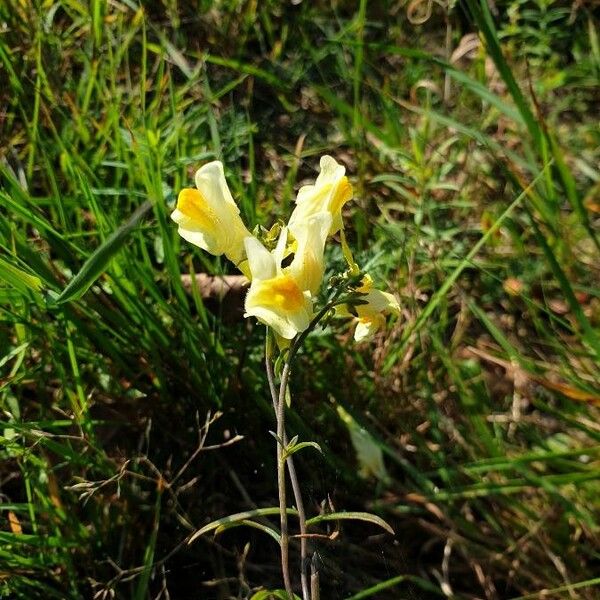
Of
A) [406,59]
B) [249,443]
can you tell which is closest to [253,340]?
[249,443]

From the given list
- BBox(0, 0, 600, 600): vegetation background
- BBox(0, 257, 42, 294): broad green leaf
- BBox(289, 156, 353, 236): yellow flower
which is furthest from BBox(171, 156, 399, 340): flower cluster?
BBox(0, 257, 42, 294): broad green leaf

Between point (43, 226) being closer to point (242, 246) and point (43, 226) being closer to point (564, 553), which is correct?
point (242, 246)

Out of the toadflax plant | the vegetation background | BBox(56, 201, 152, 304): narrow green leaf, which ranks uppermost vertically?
BBox(56, 201, 152, 304): narrow green leaf

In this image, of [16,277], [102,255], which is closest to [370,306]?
[102,255]

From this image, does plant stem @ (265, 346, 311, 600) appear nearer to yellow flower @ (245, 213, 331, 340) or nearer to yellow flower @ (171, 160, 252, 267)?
yellow flower @ (245, 213, 331, 340)

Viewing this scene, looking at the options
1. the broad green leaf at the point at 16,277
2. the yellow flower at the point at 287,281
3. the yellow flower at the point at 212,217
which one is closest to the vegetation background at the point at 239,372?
the broad green leaf at the point at 16,277

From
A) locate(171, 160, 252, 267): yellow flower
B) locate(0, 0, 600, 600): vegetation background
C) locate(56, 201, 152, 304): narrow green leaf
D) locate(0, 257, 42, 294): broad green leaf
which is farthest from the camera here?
locate(0, 0, 600, 600): vegetation background
